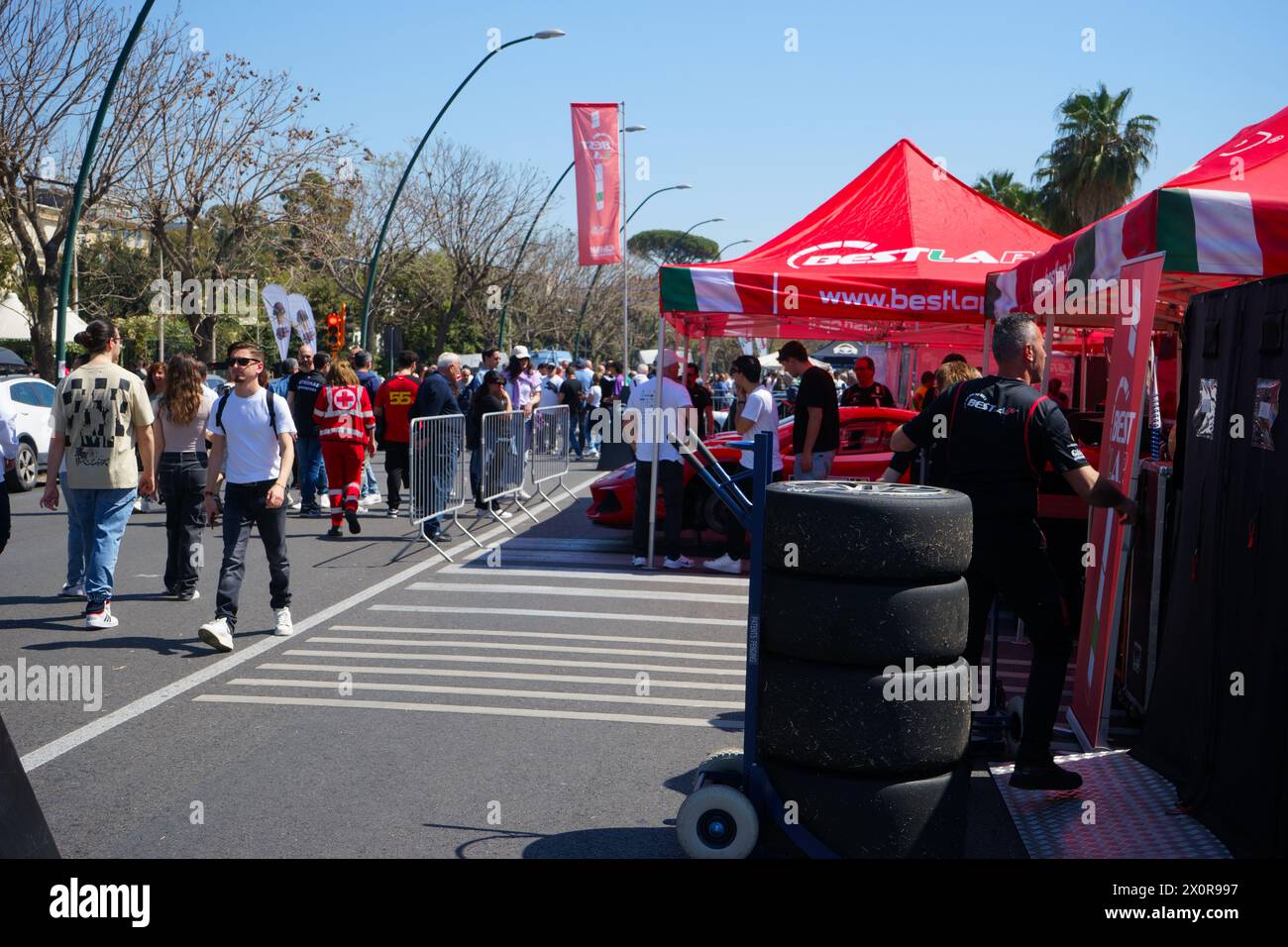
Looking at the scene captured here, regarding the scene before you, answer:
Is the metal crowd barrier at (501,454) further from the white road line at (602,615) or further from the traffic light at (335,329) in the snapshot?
the traffic light at (335,329)

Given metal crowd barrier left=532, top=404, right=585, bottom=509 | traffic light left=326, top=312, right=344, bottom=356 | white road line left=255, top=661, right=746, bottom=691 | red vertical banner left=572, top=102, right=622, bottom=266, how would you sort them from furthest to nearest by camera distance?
traffic light left=326, top=312, right=344, bottom=356, metal crowd barrier left=532, top=404, right=585, bottom=509, red vertical banner left=572, top=102, right=622, bottom=266, white road line left=255, top=661, right=746, bottom=691

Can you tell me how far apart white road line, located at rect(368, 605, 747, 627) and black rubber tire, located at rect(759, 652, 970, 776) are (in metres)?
5.03

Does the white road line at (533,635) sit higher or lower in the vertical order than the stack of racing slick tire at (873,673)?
lower

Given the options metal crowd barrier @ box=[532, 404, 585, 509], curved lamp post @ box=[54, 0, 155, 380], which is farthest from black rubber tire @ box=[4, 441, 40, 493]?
metal crowd barrier @ box=[532, 404, 585, 509]

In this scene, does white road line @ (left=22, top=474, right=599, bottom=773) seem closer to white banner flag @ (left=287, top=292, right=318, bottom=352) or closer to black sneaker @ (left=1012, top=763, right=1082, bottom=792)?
black sneaker @ (left=1012, top=763, right=1082, bottom=792)

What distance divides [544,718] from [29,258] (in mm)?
23487

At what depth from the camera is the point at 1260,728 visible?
14.4 ft

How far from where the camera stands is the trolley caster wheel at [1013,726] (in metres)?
5.91

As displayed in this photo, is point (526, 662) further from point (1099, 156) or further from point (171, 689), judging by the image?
point (1099, 156)

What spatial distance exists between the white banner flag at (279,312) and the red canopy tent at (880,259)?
1008 centimetres

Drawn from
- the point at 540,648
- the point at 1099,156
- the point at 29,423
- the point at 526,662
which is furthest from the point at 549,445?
the point at 1099,156
